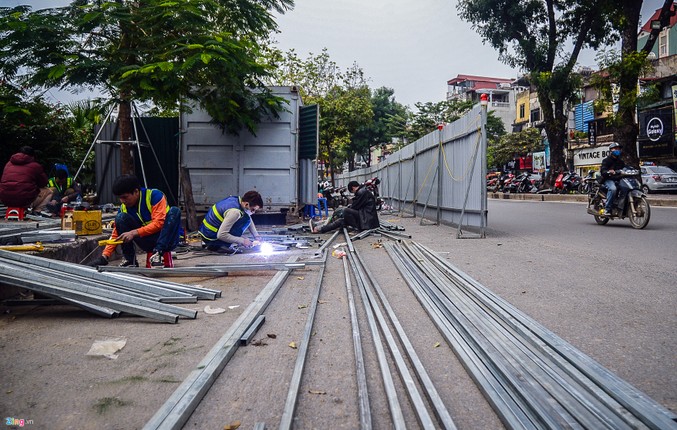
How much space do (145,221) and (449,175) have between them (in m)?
7.30

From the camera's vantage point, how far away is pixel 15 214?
884 centimetres

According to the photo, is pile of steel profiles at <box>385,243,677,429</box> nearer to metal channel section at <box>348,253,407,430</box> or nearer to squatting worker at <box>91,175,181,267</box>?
Answer: metal channel section at <box>348,253,407,430</box>

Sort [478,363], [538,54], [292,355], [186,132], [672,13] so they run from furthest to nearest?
[538,54]
[672,13]
[186,132]
[292,355]
[478,363]

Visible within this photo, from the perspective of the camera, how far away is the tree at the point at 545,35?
2233 cm

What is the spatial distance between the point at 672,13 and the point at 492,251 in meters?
16.3

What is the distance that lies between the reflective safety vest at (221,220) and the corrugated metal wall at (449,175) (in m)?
4.27

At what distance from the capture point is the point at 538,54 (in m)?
23.2

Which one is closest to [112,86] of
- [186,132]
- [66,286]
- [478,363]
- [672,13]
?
[186,132]

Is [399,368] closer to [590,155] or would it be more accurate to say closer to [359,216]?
[359,216]

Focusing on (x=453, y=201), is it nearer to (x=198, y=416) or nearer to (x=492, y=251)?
(x=492, y=251)

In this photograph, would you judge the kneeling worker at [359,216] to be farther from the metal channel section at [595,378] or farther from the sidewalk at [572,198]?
the sidewalk at [572,198]

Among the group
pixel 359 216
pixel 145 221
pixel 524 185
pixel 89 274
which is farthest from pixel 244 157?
pixel 524 185

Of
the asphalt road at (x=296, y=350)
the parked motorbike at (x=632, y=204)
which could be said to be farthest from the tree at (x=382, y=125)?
the asphalt road at (x=296, y=350)

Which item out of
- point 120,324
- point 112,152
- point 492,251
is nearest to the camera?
point 120,324
